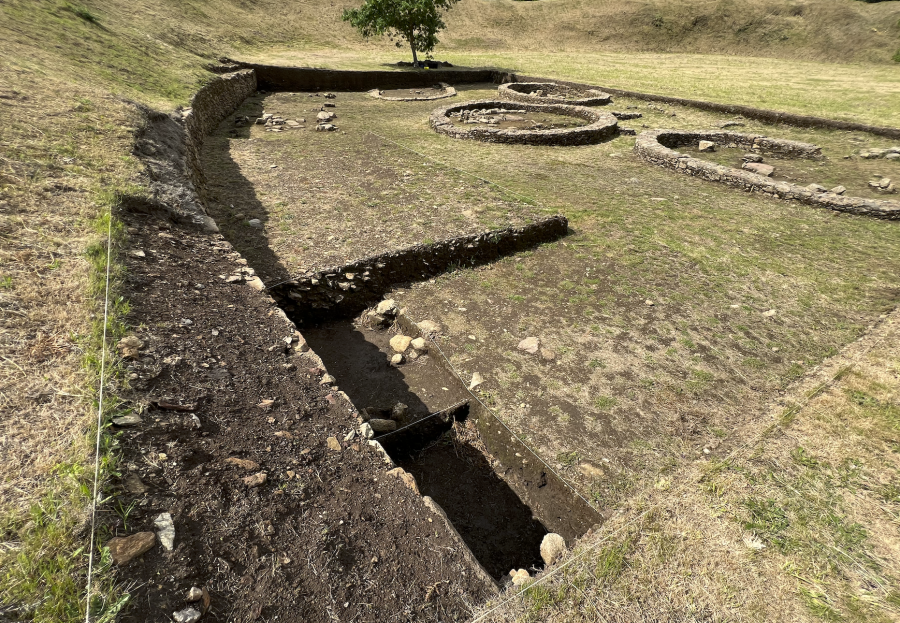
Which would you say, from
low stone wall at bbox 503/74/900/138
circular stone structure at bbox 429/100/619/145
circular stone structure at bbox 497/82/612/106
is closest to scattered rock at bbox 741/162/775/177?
circular stone structure at bbox 429/100/619/145

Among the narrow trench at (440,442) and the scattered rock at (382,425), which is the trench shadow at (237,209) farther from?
the scattered rock at (382,425)

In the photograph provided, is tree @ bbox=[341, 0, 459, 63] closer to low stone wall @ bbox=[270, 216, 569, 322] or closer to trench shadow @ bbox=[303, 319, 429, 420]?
low stone wall @ bbox=[270, 216, 569, 322]

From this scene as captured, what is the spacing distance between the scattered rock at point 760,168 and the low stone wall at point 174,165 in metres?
9.77

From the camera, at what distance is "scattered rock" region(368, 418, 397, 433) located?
3336mm

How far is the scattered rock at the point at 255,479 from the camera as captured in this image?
2.05m

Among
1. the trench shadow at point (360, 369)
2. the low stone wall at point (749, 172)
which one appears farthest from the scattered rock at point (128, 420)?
the low stone wall at point (749, 172)

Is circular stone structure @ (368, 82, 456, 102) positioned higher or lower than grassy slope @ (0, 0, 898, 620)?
lower

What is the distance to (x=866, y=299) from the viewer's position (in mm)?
4883

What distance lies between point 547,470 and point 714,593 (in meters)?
1.16

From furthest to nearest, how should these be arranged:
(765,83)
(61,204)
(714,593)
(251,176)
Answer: (765,83) → (251,176) → (61,204) → (714,593)

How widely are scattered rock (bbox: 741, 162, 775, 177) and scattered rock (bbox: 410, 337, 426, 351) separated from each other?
27.3 feet

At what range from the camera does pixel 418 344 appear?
429cm

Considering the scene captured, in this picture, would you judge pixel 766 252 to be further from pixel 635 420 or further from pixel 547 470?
pixel 547 470

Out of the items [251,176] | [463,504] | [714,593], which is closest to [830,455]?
[714,593]
